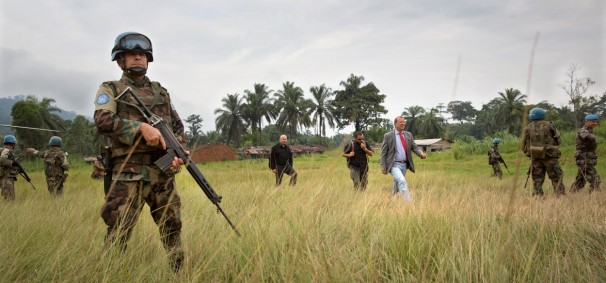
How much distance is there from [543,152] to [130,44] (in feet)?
21.6

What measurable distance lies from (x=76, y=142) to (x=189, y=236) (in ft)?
210

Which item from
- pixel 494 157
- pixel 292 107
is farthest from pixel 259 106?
pixel 494 157

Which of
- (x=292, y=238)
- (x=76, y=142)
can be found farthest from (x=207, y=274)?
(x=76, y=142)

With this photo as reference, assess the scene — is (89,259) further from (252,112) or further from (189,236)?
→ (252,112)

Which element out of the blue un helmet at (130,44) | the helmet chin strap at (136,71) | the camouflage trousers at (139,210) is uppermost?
the blue un helmet at (130,44)

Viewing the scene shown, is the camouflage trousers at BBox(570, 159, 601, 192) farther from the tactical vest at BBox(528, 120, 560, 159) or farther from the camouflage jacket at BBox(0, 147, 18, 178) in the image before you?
the camouflage jacket at BBox(0, 147, 18, 178)

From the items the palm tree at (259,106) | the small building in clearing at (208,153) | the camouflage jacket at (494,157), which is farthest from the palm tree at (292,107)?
the camouflage jacket at (494,157)

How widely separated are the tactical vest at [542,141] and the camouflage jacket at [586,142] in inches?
44.1

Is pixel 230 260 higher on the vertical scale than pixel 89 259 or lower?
lower

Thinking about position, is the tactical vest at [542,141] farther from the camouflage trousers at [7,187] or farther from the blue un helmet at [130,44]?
the camouflage trousers at [7,187]

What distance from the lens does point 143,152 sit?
2789 mm

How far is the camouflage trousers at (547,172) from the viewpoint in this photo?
21.5ft

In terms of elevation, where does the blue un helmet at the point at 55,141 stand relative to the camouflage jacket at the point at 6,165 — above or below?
above

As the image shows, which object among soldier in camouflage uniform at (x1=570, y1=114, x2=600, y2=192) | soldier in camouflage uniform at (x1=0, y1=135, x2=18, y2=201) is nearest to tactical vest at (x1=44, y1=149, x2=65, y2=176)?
soldier in camouflage uniform at (x1=0, y1=135, x2=18, y2=201)
